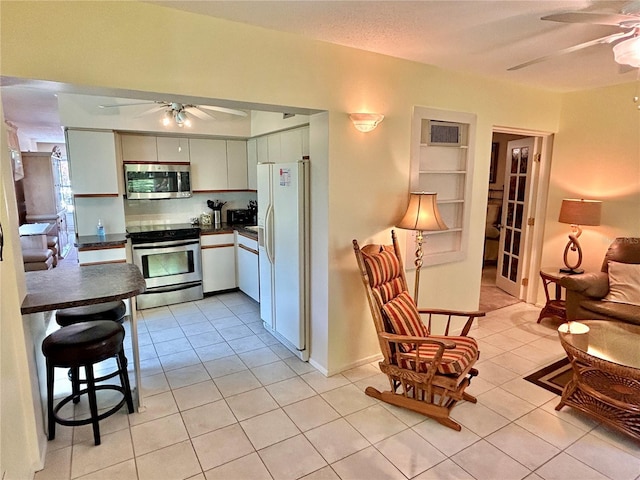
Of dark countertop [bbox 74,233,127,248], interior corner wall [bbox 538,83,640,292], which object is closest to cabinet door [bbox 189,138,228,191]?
dark countertop [bbox 74,233,127,248]

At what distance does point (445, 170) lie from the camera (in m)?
3.46

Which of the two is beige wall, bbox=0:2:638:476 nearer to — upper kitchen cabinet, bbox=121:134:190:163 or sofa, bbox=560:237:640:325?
sofa, bbox=560:237:640:325

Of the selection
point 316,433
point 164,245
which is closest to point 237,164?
point 164,245

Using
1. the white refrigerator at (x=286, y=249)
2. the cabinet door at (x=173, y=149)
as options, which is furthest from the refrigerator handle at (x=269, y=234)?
the cabinet door at (x=173, y=149)

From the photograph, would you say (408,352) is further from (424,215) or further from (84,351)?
(84,351)

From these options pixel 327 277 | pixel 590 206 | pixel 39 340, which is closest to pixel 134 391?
pixel 39 340

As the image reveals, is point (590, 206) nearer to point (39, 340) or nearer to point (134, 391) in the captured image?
point (134, 391)

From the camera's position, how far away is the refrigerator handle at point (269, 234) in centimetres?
343

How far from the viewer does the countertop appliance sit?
5.29m

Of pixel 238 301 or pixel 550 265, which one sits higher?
pixel 550 265

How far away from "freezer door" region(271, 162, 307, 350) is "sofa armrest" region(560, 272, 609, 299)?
250cm

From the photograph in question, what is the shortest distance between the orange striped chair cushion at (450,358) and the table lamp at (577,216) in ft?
7.03

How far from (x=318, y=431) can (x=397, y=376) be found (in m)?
0.63

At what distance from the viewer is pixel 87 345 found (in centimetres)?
210
